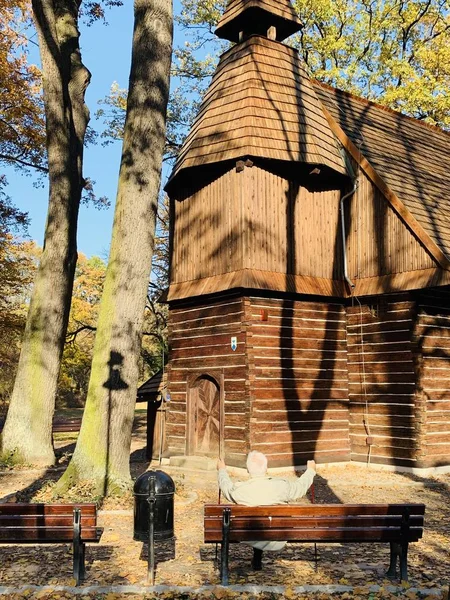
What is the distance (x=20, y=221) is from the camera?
2550 cm

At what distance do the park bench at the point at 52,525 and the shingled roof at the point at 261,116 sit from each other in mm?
10379

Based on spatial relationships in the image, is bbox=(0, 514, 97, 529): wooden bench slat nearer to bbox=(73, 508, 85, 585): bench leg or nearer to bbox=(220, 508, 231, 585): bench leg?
bbox=(73, 508, 85, 585): bench leg

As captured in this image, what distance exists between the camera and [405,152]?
18.3 meters

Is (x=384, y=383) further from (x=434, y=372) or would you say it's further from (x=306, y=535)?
(x=306, y=535)

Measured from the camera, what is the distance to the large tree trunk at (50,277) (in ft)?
46.4

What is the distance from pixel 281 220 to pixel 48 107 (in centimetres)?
625

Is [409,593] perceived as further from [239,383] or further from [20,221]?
[20,221]

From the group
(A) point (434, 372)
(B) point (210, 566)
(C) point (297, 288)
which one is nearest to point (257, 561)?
(B) point (210, 566)

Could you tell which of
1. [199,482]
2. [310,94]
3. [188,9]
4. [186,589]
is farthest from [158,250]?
[186,589]

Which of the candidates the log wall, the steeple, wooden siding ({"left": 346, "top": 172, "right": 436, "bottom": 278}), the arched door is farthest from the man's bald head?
the steeple

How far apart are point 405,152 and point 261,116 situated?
16.9 feet

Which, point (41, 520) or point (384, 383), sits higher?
A: point (384, 383)

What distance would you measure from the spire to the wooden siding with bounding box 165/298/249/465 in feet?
27.3

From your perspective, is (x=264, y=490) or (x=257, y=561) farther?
(x=257, y=561)
